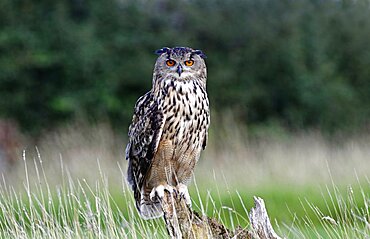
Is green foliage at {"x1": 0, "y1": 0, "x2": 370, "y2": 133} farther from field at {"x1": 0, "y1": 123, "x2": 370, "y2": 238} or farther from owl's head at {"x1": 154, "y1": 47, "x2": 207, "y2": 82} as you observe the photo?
owl's head at {"x1": 154, "y1": 47, "x2": 207, "y2": 82}

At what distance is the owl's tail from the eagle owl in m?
0.01

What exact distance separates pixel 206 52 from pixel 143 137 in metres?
14.1

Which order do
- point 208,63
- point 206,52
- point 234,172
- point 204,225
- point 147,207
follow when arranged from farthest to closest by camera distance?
point 206,52, point 208,63, point 234,172, point 147,207, point 204,225

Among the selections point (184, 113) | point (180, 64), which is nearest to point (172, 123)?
point (184, 113)

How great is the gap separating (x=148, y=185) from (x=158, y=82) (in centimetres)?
72

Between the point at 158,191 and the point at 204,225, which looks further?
the point at 158,191

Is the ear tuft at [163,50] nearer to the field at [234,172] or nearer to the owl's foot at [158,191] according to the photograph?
the owl's foot at [158,191]

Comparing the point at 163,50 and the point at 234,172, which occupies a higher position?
the point at 163,50

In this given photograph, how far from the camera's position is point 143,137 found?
5672 millimetres

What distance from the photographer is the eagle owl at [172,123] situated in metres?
5.51

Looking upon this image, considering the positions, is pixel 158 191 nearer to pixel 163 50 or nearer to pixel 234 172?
pixel 163 50

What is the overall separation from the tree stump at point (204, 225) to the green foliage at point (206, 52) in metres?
11.7

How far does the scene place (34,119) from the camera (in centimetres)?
A: 1742

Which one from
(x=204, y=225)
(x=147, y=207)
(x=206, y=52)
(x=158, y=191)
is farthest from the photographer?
(x=206, y=52)
